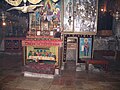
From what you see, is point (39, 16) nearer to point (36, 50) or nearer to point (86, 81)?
point (36, 50)

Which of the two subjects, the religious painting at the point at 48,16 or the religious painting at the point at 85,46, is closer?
the religious painting at the point at 48,16

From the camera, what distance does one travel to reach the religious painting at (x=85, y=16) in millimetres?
10773

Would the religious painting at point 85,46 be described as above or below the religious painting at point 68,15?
below

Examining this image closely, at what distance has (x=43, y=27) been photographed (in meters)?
11.1

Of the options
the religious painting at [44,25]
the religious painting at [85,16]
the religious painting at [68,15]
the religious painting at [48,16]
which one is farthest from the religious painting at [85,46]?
the religious painting at [44,25]

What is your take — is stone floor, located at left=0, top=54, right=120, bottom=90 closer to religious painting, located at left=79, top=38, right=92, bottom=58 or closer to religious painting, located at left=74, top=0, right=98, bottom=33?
religious painting, located at left=79, top=38, right=92, bottom=58

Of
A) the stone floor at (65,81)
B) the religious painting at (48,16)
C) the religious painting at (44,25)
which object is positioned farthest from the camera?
the religious painting at (44,25)

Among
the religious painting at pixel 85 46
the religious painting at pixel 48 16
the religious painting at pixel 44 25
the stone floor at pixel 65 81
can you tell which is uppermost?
the religious painting at pixel 48 16

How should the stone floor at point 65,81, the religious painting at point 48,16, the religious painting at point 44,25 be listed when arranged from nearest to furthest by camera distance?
the stone floor at point 65,81
the religious painting at point 48,16
the religious painting at point 44,25

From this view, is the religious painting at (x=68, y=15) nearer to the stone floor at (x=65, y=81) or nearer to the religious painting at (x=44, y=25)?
the religious painting at (x=44, y=25)

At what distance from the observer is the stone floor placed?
7020 mm

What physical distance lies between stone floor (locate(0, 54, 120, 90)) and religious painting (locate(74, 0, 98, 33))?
10.5ft

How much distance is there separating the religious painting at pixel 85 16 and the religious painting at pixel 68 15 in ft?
0.90

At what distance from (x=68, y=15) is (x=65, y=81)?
16.1 ft
